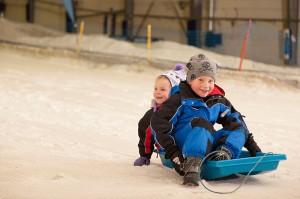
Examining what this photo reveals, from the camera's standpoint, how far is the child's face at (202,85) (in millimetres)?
3738

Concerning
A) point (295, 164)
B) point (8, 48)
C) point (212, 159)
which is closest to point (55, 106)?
point (295, 164)

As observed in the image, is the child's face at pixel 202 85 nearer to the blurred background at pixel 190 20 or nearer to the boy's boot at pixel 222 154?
the boy's boot at pixel 222 154

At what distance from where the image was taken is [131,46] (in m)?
Answer: 13.9

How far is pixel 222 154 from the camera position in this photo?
3.68m

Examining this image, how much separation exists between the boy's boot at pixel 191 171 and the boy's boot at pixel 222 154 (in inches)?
6.8

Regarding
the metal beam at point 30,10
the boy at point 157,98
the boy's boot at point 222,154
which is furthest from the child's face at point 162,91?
the metal beam at point 30,10

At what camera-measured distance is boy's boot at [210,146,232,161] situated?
3676mm

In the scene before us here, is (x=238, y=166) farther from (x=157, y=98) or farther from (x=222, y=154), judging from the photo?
(x=157, y=98)

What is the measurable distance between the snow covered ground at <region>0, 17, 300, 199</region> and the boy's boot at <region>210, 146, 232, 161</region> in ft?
0.53

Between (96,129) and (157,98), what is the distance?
7.73 feet

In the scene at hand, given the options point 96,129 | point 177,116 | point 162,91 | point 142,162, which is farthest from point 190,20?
point 177,116

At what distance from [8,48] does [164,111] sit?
1012cm

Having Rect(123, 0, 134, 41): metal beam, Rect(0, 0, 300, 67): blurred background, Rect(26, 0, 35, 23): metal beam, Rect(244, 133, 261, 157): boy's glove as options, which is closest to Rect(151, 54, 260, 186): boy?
Rect(244, 133, 261, 157): boy's glove

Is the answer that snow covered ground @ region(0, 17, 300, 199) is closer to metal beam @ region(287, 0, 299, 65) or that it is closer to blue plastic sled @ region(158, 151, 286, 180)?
blue plastic sled @ region(158, 151, 286, 180)
